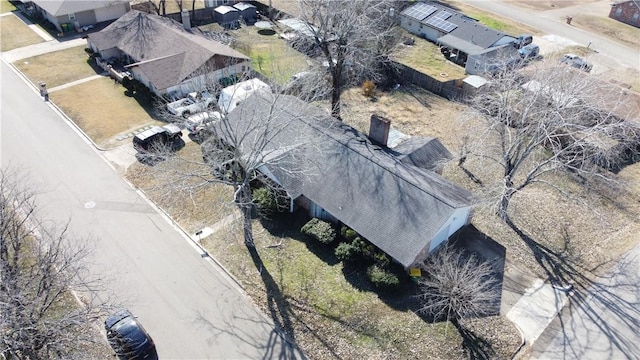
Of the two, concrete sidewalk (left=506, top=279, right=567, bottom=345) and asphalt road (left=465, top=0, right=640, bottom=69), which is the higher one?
asphalt road (left=465, top=0, right=640, bottom=69)

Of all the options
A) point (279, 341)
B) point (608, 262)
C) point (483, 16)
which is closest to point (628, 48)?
point (483, 16)

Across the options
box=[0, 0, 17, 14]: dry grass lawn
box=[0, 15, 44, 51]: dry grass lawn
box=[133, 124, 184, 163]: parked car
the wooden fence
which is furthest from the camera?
box=[0, 0, 17, 14]: dry grass lawn

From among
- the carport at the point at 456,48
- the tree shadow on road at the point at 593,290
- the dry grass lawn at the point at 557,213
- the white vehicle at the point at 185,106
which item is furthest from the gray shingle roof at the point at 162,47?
the tree shadow on road at the point at 593,290

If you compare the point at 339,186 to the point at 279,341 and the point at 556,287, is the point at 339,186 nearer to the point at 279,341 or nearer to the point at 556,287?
the point at 279,341

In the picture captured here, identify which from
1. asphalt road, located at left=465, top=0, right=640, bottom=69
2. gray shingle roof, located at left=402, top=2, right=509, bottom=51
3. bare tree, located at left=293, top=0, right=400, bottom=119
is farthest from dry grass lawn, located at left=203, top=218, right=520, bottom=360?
asphalt road, located at left=465, top=0, right=640, bottom=69

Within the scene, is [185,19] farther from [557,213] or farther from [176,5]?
[557,213]

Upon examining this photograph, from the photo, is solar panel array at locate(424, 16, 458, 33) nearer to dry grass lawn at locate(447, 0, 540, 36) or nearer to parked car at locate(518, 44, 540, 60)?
dry grass lawn at locate(447, 0, 540, 36)

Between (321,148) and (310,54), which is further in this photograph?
(310,54)
